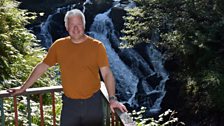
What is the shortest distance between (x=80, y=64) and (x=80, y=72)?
0.07m

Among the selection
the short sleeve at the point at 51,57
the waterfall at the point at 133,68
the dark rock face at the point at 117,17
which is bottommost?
the waterfall at the point at 133,68

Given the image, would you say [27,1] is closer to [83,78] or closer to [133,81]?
[133,81]

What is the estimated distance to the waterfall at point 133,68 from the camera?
59.8 ft

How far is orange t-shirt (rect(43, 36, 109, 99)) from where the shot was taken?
363 cm

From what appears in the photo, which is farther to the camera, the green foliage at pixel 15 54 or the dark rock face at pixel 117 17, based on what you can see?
the dark rock face at pixel 117 17

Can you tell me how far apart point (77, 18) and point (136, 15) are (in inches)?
515

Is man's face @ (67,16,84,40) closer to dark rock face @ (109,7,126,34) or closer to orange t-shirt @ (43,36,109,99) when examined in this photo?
orange t-shirt @ (43,36,109,99)

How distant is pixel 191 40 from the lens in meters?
14.7

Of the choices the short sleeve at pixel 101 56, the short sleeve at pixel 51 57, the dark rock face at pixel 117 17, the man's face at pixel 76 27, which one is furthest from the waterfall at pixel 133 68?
the man's face at pixel 76 27

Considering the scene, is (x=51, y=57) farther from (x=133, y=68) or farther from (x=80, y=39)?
(x=133, y=68)

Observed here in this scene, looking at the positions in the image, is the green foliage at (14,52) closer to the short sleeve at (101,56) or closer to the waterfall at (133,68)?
the short sleeve at (101,56)

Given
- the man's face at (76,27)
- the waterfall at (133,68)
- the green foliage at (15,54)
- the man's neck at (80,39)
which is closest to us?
the man's face at (76,27)

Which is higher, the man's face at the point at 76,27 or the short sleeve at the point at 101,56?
the man's face at the point at 76,27

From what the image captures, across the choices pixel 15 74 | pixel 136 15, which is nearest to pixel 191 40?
pixel 136 15
